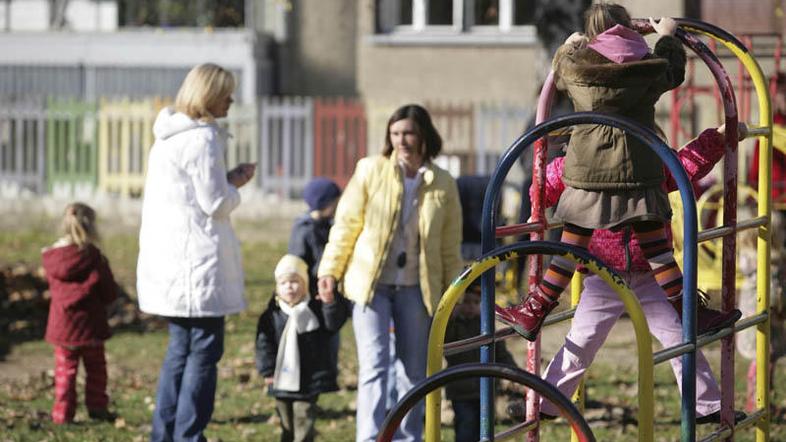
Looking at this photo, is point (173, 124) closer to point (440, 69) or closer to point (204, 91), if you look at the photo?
point (204, 91)

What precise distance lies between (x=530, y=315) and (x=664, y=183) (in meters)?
0.73

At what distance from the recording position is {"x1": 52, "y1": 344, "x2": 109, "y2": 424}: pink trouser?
812cm

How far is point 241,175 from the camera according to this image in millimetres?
7199

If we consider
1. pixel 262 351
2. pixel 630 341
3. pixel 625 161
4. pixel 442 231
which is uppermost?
pixel 625 161

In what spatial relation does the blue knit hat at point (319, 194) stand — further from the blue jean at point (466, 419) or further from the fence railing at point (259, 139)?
the fence railing at point (259, 139)

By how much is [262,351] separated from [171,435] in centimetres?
59

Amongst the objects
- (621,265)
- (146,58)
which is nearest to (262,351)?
(621,265)

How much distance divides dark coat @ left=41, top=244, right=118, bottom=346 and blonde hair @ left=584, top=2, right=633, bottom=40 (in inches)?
152

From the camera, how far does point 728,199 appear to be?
223 inches

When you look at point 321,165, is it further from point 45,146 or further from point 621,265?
point 621,265

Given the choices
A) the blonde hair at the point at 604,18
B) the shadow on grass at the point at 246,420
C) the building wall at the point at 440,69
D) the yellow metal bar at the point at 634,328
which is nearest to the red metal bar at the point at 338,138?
the building wall at the point at 440,69

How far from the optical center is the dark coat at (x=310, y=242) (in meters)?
7.41

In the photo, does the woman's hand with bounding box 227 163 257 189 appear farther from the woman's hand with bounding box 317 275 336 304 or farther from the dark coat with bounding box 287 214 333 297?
the woman's hand with bounding box 317 275 336 304

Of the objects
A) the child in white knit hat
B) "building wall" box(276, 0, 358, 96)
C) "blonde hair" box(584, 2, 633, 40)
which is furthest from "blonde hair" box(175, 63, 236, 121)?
"building wall" box(276, 0, 358, 96)
